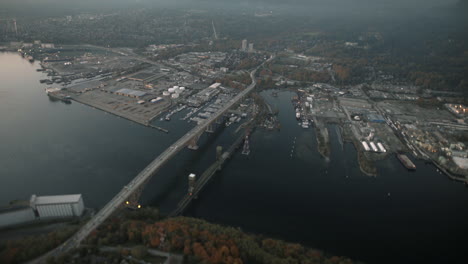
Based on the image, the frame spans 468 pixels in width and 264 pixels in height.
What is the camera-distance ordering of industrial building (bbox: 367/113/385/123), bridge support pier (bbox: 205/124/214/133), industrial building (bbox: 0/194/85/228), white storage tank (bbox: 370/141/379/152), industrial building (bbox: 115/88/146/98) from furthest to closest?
industrial building (bbox: 115/88/146/98), industrial building (bbox: 367/113/385/123), bridge support pier (bbox: 205/124/214/133), white storage tank (bbox: 370/141/379/152), industrial building (bbox: 0/194/85/228)

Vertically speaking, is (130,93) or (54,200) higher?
(130,93)

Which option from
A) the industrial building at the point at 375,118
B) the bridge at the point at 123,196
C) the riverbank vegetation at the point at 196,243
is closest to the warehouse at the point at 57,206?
the bridge at the point at 123,196

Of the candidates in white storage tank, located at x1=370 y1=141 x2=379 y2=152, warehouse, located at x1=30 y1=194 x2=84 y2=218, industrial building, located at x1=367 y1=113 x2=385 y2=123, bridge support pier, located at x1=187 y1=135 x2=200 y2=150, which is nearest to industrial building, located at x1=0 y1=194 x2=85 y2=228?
warehouse, located at x1=30 y1=194 x2=84 y2=218

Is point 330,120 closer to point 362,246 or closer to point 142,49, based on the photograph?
point 362,246

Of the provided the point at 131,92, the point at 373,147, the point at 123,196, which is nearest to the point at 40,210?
the point at 123,196

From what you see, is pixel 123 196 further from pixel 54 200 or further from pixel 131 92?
pixel 131 92

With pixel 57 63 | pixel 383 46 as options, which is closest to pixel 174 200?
pixel 57 63

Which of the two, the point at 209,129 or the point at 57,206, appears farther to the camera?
the point at 209,129

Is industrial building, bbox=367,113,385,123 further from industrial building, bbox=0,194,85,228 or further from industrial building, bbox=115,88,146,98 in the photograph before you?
industrial building, bbox=0,194,85,228
